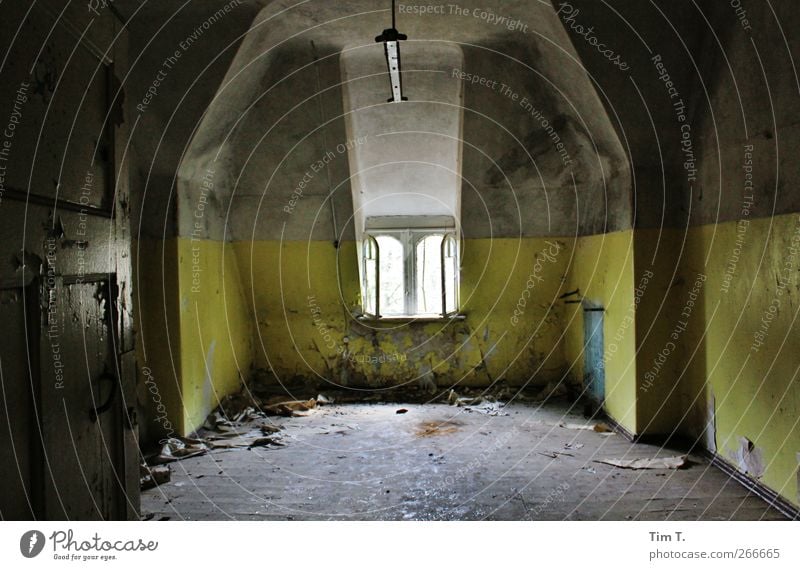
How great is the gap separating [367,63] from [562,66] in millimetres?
1832

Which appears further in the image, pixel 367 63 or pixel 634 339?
pixel 367 63

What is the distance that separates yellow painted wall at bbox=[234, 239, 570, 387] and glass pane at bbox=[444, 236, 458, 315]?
0.21 meters

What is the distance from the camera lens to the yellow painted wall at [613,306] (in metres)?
4.87

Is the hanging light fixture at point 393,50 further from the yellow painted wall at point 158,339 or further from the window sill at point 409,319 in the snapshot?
the window sill at point 409,319

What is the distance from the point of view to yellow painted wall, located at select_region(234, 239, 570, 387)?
666 centimetres

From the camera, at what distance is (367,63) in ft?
18.5

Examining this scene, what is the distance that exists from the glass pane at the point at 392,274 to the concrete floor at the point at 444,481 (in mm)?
2027

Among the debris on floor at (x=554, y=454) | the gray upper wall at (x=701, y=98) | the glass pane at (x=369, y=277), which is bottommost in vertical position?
the debris on floor at (x=554, y=454)

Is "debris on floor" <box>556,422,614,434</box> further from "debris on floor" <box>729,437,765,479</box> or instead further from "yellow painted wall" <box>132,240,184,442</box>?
"yellow painted wall" <box>132,240,184,442</box>

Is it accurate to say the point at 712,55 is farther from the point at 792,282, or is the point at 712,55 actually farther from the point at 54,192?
the point at 54,192

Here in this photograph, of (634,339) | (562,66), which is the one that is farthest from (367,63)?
(634,339)

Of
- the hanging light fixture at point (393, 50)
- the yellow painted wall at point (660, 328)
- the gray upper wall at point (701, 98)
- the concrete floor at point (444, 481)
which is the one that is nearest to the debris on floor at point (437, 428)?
the concrete floor at point (444, 481)

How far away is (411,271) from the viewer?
7109 millimetres
